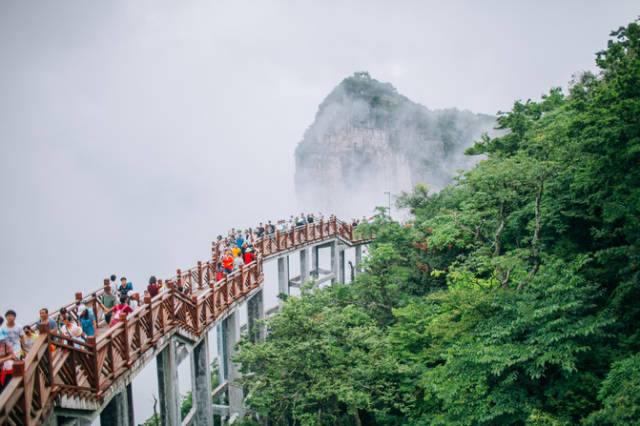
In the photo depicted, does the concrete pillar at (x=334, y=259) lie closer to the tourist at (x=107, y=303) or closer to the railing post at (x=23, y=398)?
the tourist at (x=107, y=303)

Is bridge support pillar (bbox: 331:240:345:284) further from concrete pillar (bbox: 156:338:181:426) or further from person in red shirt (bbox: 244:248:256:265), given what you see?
concrete pillar (bbox: 156:338:181:426)

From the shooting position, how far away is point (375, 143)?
85562mm

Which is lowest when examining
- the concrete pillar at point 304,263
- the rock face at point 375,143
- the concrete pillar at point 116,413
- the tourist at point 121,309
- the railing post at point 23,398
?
the concrete pillar at point 116,413

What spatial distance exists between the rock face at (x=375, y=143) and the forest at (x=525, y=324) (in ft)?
233

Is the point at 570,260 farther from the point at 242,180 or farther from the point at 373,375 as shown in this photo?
the point at 242,180

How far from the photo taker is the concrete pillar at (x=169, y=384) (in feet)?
29.7

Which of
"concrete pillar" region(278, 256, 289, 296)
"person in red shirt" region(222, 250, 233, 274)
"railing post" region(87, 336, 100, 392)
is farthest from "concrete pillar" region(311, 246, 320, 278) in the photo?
"railing post" region(87, 336, 100, 392)

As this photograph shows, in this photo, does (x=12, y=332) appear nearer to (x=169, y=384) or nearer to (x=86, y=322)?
(x=86, y=322)

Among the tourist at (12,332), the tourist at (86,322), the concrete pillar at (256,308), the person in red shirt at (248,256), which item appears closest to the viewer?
the tourist at (12,332)

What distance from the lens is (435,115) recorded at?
87.7 metres

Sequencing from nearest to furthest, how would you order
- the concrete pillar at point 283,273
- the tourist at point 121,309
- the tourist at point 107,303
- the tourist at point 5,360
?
the tourist at point 5,360 < the tourist at point 121,309 < the tourist at point 107,303 < the concrete pillar at point 283,273

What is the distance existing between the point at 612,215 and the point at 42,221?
7792 centimetres

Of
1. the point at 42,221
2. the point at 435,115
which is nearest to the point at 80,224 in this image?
the point at 42,221

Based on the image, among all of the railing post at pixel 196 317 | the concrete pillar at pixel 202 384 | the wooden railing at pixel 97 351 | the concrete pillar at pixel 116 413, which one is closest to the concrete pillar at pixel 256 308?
the wooden railing at pixel 97 351
